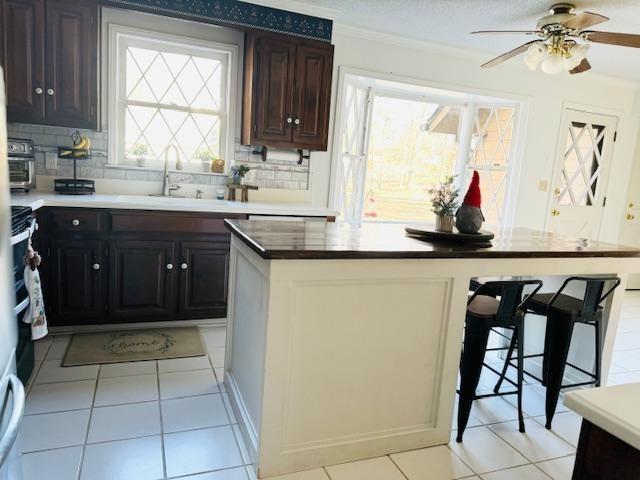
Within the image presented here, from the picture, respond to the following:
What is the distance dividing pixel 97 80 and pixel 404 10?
2405 mm

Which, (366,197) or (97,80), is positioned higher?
(97,80)

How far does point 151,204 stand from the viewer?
124 inches

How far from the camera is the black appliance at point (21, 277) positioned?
7.11ft

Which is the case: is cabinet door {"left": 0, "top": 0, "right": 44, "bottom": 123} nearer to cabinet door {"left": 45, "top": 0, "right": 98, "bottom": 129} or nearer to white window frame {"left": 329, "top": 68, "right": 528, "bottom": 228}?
cabinet door {"left": 45, "top": 0, "right": 98, "bottom": 129}

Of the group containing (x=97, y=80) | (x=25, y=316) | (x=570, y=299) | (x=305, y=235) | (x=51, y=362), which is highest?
(x=97, y=80)

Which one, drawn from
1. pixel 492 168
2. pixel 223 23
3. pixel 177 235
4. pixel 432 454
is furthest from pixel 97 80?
pixel 492 168

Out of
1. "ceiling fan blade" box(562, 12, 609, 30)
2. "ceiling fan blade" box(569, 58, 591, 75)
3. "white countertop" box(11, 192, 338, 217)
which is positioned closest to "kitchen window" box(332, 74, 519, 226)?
"white countertop" box(11, 192, 338, 217)

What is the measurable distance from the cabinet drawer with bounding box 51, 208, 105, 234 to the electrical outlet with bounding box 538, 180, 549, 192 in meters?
4.63

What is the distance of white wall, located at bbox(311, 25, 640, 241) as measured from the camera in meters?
4.30

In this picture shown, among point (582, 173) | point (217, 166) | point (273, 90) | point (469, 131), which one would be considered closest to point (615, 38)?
point (273, 90)

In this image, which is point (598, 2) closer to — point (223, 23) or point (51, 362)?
point (223, 23)

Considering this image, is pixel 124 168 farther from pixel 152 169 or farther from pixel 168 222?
pixel 168 222

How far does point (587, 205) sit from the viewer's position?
5.64 m

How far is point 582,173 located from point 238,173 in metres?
4.24
